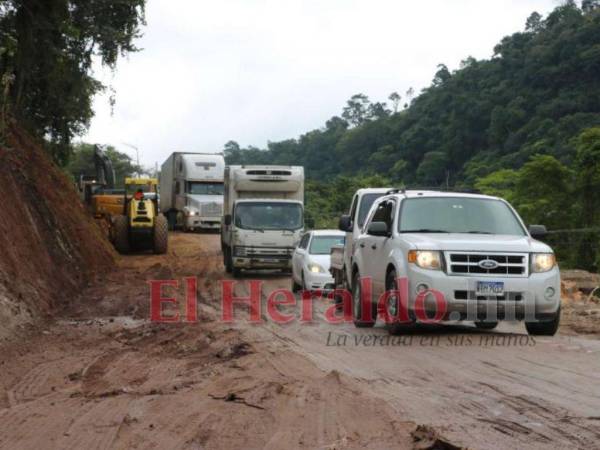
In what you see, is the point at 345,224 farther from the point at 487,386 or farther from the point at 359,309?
the point at 487,386

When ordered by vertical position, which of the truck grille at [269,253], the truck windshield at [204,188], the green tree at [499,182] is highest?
the green tree at [499,182]

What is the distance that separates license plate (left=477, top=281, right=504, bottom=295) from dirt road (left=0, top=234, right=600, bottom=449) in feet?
1.98

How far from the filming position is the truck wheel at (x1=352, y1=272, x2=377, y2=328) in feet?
45.9

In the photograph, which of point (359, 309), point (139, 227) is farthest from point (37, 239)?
point (139, 227)

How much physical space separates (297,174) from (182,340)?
1808 cm

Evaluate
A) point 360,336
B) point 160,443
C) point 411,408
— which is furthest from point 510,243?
point 160,443

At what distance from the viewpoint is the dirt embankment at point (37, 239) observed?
16.1 m

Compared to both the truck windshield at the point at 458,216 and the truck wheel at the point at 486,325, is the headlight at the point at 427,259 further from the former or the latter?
the truck wheel at the point at 486,325

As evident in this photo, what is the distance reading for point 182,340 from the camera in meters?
13.1

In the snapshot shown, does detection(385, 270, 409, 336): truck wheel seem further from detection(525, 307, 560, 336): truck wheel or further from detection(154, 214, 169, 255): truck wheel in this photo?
detection(154, 214, 169, 255): truck wheel

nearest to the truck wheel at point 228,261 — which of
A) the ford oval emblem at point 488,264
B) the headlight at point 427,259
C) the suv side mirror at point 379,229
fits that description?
the suv side mirror at point 379,229

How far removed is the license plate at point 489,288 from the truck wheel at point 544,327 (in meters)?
0.96

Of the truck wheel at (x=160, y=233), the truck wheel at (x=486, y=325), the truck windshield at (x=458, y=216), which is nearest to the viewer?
the truck windshield at (x=458, y=216)

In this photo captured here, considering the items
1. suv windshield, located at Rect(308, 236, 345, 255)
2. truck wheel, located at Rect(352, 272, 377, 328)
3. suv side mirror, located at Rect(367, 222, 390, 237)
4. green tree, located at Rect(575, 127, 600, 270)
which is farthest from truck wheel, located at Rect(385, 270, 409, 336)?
green tree, located at Rect(575, 127, 600, 270)
